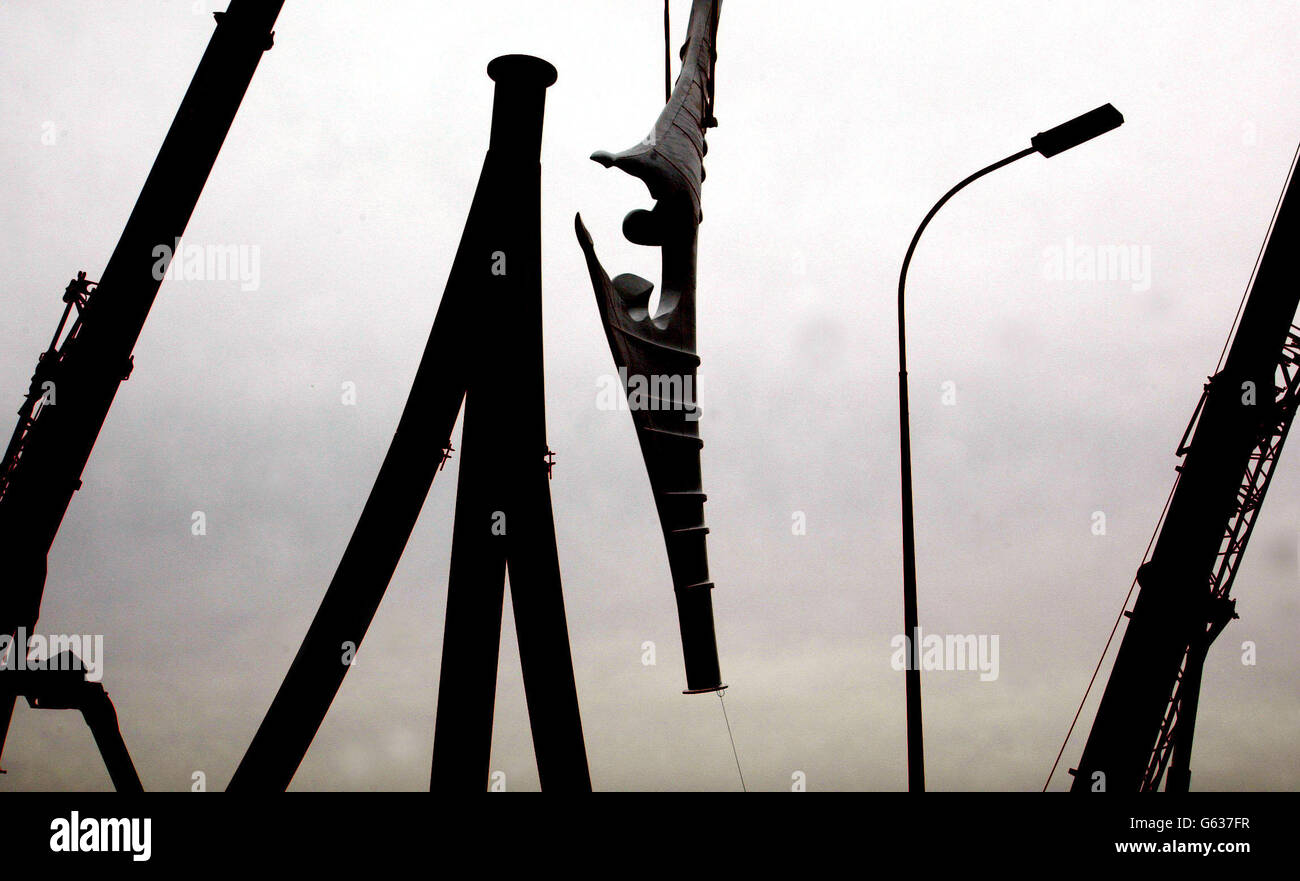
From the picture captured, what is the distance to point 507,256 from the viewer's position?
11.8 m

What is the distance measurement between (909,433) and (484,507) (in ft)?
15.8

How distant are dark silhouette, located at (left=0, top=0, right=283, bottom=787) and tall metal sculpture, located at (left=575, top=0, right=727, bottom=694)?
4.60 m

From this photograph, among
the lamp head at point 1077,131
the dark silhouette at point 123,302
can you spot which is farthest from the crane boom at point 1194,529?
the dark silhouette at point 123,302

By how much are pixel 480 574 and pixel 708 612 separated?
2.61 metres

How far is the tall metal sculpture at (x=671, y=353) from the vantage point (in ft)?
36.3

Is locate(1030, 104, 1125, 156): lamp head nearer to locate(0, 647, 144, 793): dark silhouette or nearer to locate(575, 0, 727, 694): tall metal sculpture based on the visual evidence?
locate(575, 0, 727, 694): tall metal sculpture

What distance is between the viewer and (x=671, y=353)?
453 inches

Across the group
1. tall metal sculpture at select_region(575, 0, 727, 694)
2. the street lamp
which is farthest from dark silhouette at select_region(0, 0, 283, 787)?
the street lamp

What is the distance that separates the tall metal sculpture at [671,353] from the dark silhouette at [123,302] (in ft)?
15.1

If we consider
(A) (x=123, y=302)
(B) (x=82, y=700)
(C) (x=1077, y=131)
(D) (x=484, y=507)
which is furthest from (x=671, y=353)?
(B) (x=82, y=700)

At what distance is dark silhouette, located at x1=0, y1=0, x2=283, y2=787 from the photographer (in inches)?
453
